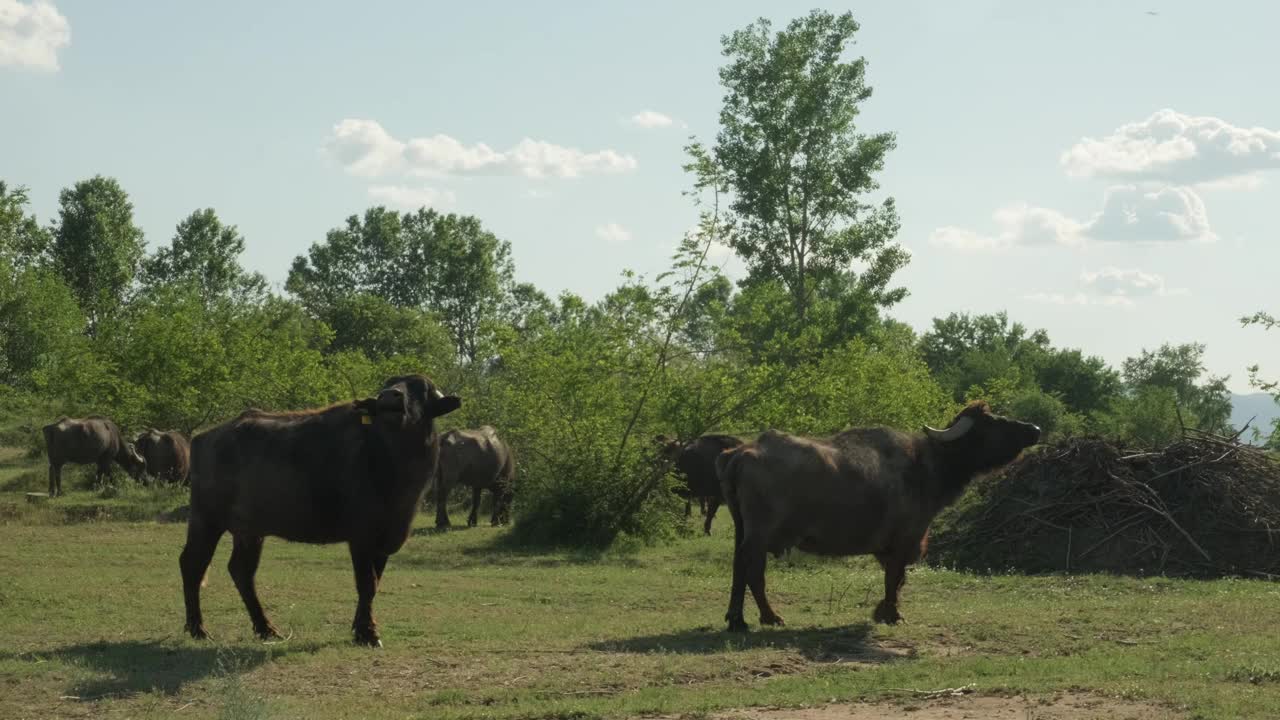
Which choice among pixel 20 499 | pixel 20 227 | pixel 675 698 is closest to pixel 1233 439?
pixel 675 698

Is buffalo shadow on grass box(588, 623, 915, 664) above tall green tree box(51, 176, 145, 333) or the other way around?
the other way around

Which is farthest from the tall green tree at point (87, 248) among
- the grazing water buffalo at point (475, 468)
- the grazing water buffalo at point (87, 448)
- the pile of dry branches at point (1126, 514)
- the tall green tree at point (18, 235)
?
the pile of dry branches at point (1126, 514)

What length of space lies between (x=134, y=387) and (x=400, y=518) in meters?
28.2

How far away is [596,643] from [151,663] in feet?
13.9

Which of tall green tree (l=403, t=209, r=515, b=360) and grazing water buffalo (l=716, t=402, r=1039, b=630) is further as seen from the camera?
tall green tree (l=403, t=209, r=515, b=360)

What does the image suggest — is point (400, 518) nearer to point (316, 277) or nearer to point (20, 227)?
point (20, 227)

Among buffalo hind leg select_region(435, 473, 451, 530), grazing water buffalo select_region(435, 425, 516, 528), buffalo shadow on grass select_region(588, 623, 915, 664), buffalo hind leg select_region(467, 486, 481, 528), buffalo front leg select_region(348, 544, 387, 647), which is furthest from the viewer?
buffalo hind leg select_region(467, 486, 481, 528)

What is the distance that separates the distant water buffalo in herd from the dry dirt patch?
378cm

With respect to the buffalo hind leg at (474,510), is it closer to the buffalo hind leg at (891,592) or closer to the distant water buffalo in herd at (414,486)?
the distant water buffalo in herd at (414,486)

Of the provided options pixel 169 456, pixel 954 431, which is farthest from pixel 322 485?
pixel 169 456

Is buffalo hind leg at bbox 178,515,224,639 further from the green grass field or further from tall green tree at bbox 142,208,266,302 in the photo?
tall green tree at bbox 142,208,266,302

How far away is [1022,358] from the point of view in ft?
278

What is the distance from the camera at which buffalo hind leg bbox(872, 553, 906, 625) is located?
14742mm

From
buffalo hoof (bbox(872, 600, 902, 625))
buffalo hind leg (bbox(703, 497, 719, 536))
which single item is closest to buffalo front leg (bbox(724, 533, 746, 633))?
buffalo hoof (bbox(872, 600, 902, 625))
